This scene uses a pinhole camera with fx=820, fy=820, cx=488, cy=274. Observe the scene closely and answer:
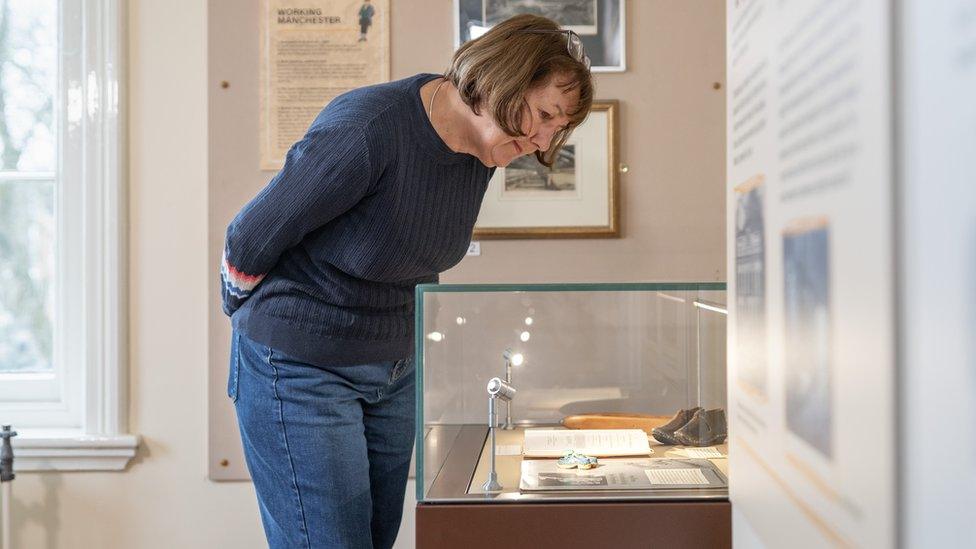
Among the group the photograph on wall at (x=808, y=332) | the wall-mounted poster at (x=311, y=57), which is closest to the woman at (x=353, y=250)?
the photograph on wall at (x=808, y=332)

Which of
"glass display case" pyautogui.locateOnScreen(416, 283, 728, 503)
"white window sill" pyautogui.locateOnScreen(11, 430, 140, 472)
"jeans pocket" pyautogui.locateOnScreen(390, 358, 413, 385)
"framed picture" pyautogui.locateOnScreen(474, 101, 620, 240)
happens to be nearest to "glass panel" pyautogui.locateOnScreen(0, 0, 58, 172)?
"white window sill" pyautogui.locateOnScreen(11, 430, 140, 472)

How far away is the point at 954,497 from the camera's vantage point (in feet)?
0.85

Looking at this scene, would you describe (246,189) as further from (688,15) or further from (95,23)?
(688,15)

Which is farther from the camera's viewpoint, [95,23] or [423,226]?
[95,23]

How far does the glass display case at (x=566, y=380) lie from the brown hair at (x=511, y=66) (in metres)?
0.31

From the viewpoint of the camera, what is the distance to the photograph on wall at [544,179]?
7.43 feet

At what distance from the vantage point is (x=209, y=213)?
2.28 meters

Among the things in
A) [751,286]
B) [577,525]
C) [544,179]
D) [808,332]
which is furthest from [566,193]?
[808,332]

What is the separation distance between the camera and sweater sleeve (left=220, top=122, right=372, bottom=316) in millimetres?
1139

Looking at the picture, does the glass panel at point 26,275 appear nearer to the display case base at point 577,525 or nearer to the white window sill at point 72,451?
the white window sill at point 72,451

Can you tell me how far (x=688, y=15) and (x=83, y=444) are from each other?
2.05 meters

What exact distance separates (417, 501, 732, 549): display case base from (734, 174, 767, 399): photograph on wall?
43 centimetres

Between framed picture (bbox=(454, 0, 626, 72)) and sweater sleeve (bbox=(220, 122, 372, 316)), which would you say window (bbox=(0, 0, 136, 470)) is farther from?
sweater sleeve (bbox=(220, 122, 372, 316))

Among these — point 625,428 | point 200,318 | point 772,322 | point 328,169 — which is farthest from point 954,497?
point 200,318
